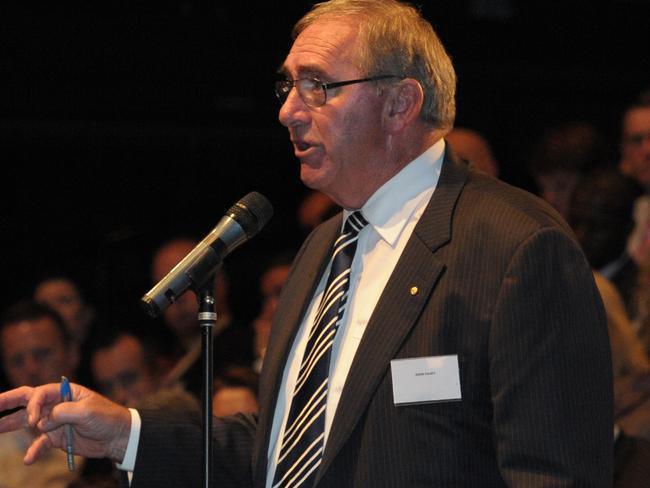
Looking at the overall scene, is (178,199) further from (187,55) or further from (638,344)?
(638,344)

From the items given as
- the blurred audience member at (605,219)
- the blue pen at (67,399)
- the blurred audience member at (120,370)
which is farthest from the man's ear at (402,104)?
the blurred audience member at (120,370)

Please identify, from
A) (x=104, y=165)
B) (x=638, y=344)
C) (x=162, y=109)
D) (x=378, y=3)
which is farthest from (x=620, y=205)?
(x=104, y=165)

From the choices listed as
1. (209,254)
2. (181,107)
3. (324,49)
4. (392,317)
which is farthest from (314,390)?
(181,107)

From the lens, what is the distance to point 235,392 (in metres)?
4.23

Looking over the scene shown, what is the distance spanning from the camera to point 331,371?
2.54 m

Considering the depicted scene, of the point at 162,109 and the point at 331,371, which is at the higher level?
the point at 162,109

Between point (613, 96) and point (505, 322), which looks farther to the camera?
point (613, 96)

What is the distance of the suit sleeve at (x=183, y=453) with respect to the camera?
106 inches

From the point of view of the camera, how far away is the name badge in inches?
91.0

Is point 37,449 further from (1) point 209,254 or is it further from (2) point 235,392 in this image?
(2) point 235,392

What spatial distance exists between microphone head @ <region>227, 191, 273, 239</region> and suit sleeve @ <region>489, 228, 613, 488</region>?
1.68 feet

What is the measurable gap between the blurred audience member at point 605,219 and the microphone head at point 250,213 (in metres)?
2.35

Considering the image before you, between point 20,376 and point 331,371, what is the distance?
10.0ft

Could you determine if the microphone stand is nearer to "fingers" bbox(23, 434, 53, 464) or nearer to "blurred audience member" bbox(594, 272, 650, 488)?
"fingers" bbox(23, 434, 53, 464)
